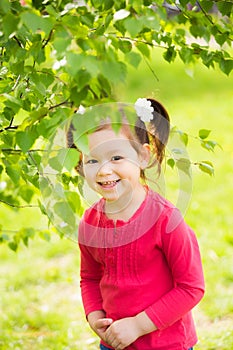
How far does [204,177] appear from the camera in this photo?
6.18 meters

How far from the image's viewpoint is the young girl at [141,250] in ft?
7.34

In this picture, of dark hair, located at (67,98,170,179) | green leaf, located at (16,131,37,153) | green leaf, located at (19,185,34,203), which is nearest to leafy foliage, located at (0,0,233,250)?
green leaf, located at (16,131,37,153)

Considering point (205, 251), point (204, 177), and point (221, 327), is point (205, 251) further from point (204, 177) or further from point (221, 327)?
point (204, 177)

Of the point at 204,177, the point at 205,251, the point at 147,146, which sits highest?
the point at 147,146

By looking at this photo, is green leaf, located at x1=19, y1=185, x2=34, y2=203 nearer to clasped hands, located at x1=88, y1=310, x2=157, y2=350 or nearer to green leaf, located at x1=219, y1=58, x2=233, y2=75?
clasped hands, located at x1=88, y1=310, x2=157, y2=350

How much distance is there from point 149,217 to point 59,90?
0.51 m

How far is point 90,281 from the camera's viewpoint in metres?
2.58

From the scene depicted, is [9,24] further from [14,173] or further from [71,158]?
[14,173]

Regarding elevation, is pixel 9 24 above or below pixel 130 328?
above

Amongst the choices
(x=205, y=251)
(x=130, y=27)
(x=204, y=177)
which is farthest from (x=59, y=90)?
(x=204, y=177)

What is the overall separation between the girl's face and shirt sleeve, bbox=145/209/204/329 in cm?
19

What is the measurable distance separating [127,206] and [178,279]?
0.93ft

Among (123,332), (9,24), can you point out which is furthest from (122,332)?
(9,24)

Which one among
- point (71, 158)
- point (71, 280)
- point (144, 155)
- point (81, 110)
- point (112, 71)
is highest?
point (112, 71)
